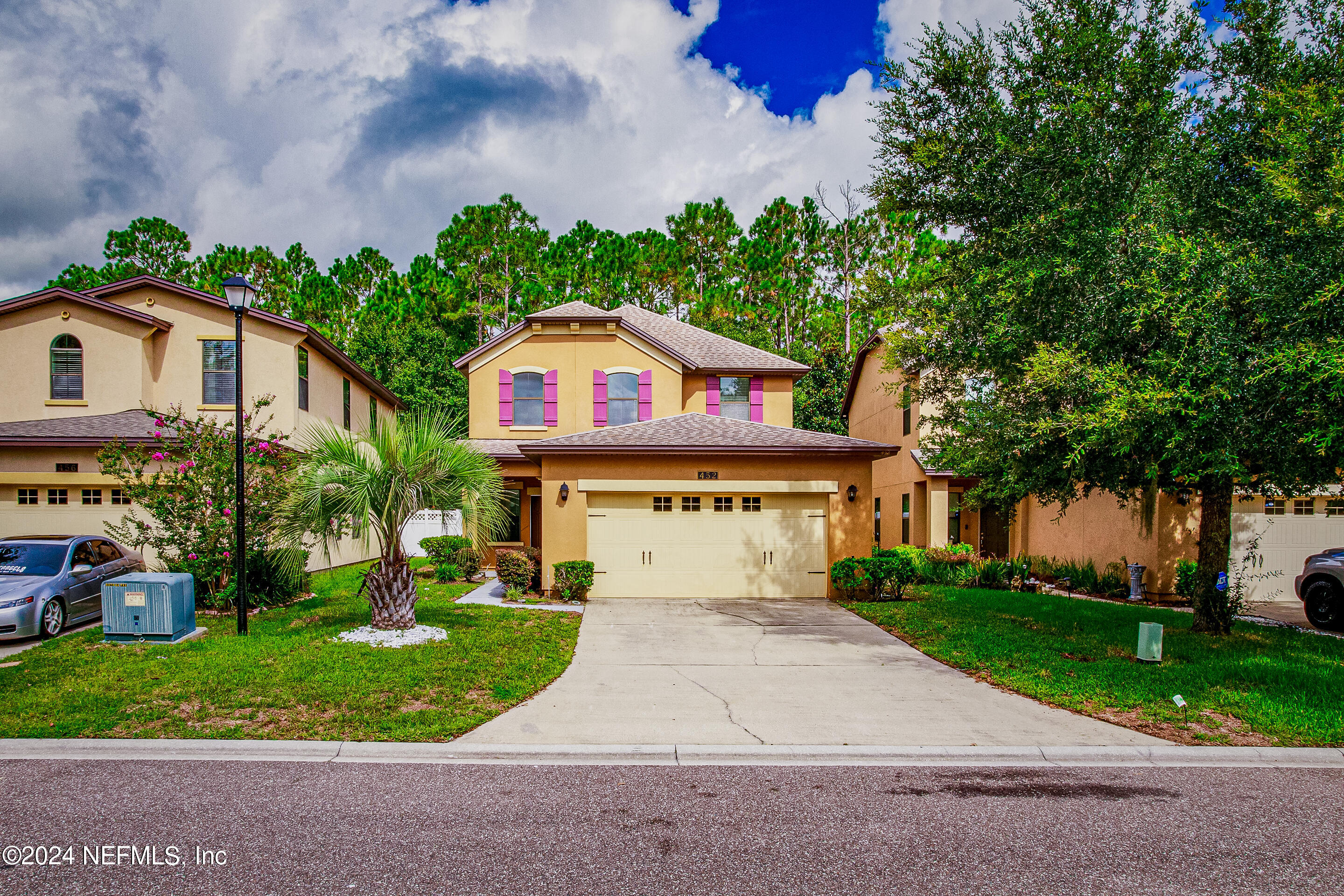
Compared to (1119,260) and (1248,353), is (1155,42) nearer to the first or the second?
(1119,260)

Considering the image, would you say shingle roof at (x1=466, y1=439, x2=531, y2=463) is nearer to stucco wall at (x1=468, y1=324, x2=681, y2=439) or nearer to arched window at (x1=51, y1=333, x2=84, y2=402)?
stucco wall at (x1=468, y1=324, x2=681, y2=439)

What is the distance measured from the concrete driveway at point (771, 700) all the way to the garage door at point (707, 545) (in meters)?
3.58

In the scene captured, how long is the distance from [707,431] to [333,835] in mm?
12413

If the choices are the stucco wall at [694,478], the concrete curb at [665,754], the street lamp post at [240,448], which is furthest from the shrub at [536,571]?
the concrete curb at [665,754]

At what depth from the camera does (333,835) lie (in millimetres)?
4652

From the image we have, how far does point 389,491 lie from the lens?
32.2 feet

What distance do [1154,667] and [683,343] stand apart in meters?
18.0

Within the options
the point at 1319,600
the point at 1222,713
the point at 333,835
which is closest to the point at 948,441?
the point at 1222,713

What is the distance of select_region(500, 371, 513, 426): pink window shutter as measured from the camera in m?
21.5

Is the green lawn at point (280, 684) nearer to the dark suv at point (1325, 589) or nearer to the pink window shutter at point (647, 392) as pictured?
the pink window shutter at point (647, 392)

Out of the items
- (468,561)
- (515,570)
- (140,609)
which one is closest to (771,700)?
(515,570)

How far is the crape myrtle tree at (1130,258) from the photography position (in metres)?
7.93

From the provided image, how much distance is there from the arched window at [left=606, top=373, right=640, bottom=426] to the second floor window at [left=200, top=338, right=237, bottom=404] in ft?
32.5

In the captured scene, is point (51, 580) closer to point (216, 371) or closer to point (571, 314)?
point (216, 371)
